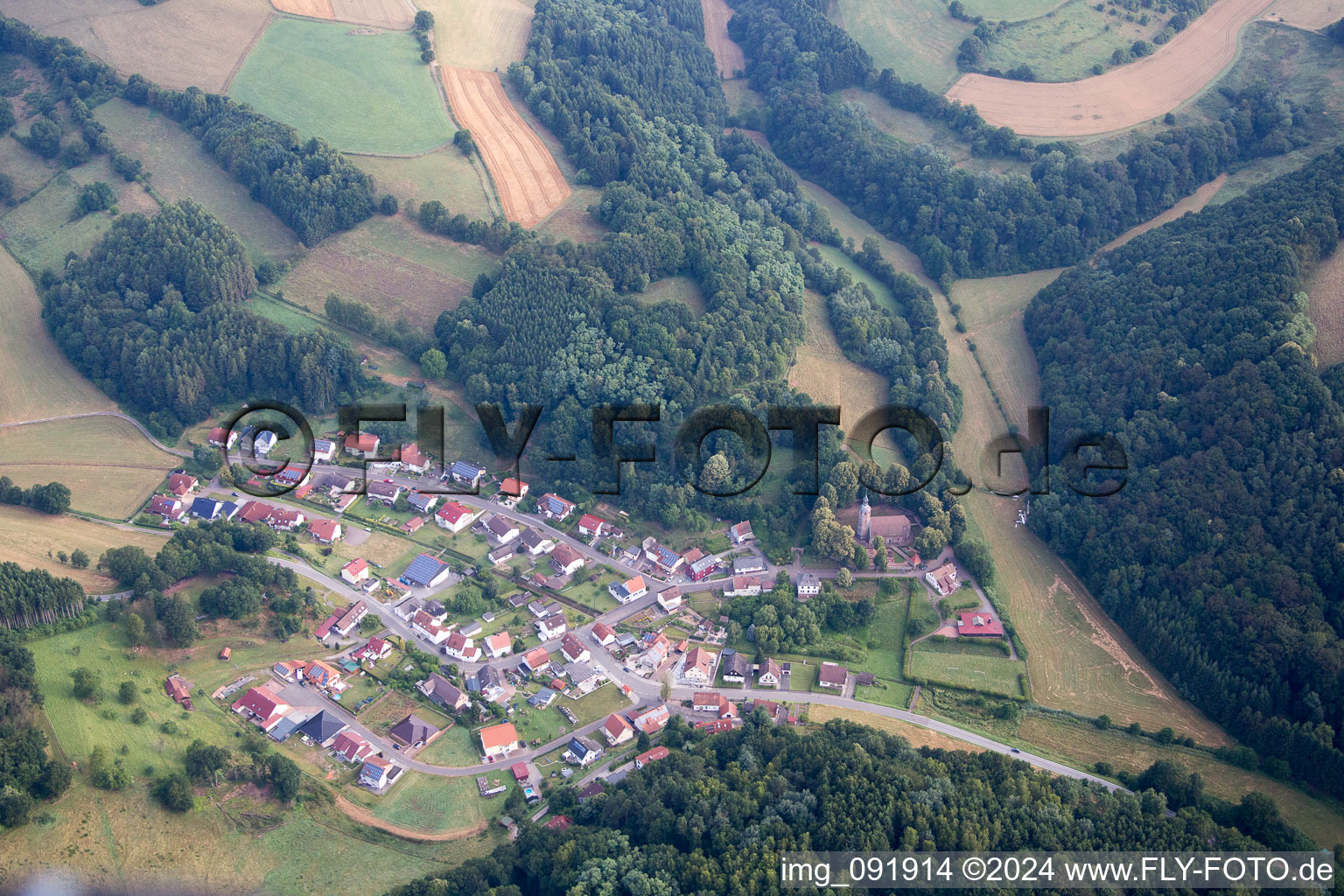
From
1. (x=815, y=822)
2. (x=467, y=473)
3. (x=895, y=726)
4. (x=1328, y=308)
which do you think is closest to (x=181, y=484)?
(x=467, y=473)

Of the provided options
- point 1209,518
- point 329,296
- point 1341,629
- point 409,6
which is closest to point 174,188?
point 329,296

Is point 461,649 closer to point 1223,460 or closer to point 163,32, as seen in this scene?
point 1223,460

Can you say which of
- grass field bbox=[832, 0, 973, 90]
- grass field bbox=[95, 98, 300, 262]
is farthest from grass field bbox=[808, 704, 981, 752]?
grass field bbox=[832, 0, 973, 90]

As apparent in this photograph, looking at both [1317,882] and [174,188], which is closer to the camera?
[1317,882]

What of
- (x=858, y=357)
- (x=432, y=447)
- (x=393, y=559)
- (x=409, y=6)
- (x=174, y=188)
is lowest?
(x=393, y=559)

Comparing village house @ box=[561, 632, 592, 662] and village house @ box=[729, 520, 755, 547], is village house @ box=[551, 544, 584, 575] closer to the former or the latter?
village house @ box=[561, 632, 592, 662]

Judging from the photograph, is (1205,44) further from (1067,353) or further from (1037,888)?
(1037,888)
